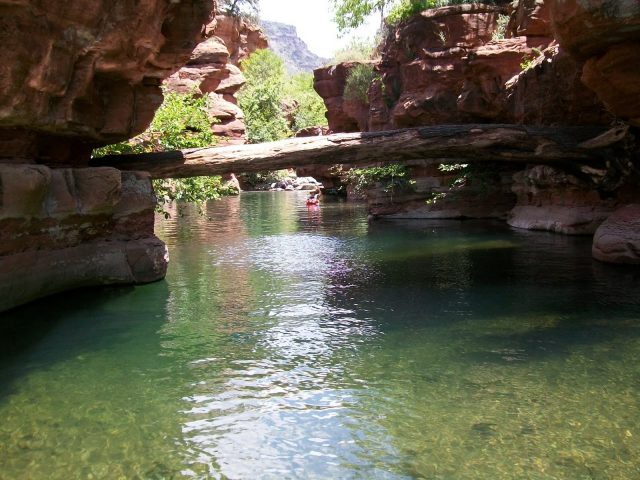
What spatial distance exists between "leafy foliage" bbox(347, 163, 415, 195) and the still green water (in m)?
11.1

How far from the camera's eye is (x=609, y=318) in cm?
711

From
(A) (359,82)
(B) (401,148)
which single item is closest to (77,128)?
(B) (401,148)

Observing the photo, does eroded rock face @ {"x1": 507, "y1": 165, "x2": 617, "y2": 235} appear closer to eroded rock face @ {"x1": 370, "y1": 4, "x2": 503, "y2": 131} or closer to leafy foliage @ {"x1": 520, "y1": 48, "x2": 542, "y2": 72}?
leafy foliage @ {"x1": 520, "y1": 48, "x2": 542, "y2": 72}

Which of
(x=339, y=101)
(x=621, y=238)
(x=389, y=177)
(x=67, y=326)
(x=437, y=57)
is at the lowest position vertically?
(x=67, y=326)

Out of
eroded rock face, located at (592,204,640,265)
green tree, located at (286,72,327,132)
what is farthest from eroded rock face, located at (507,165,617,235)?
green tree, located at (286,72,327,132)

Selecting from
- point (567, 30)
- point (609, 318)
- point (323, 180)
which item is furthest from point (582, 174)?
point (323, 180)

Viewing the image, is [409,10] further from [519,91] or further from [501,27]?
[519,91]

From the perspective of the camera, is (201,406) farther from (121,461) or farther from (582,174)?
(582,174)

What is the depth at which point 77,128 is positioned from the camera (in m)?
8.26

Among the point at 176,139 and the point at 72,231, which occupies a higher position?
the point at 176,139

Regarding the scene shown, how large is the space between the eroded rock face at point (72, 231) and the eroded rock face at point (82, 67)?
632 mm

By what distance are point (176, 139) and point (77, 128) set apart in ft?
15.8

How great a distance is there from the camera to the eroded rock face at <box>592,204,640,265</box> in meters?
10.1

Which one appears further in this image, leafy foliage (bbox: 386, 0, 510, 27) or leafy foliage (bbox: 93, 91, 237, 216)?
leafy foliage (bbox: 386, 0, 510, 27)
